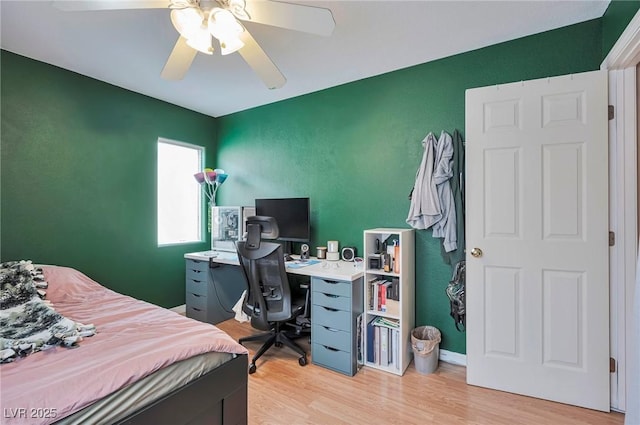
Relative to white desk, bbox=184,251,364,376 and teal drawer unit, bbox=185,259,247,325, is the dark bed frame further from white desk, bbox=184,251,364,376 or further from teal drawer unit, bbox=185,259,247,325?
teal drawer unit, bbox=185,259,247,325

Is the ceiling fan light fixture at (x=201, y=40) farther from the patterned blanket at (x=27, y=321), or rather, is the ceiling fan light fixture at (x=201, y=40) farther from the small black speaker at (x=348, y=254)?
the small black speaker at (x=348, y=254)

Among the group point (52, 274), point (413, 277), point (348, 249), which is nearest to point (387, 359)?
point (413, 277)

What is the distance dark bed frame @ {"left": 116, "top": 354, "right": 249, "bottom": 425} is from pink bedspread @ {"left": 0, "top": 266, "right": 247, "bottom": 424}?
0.11 m

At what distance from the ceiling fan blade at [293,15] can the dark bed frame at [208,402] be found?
5.60 feet

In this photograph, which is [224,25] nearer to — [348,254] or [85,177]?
[348,254]

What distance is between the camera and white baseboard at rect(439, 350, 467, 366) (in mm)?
2451

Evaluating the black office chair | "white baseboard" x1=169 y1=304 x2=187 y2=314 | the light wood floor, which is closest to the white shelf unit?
the light wood floor

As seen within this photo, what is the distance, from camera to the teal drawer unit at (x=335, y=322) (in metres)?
2.30

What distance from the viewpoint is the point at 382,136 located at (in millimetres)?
2824

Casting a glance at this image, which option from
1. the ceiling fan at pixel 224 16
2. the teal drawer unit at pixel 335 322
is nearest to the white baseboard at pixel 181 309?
the teal drawer unit at pixel 335 322

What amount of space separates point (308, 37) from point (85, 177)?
2.45 meters

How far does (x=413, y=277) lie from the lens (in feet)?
8.62

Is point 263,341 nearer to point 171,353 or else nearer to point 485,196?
point 171,353

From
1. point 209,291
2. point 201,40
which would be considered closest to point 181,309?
point 209,291
